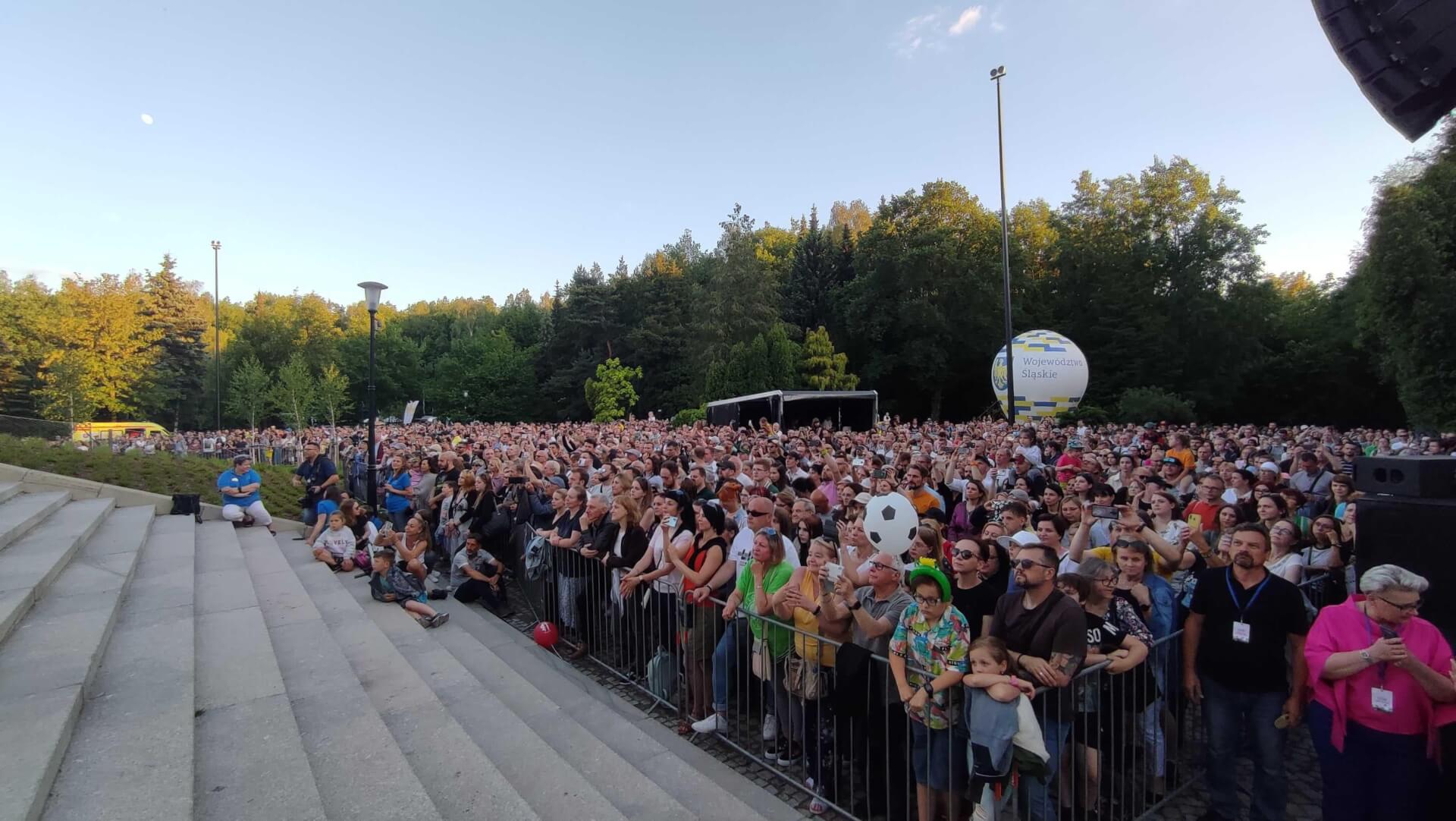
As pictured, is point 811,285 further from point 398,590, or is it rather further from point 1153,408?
point 398,590

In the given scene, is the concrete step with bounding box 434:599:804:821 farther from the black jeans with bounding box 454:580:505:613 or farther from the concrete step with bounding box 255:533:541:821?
the black jeans with bounding box 454:580:505:613

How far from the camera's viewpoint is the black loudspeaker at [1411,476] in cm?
290

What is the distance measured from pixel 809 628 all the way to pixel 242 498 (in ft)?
30.7

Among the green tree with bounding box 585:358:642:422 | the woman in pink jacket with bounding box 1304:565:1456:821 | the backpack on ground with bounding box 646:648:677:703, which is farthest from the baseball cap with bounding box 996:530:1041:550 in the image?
the green tree with bounding box 585:358:642:422

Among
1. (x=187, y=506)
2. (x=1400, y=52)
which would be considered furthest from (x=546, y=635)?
(x=1400, y=52)

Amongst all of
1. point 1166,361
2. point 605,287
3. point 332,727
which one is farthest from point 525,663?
point 605,287

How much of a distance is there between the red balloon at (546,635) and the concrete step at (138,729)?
9.09ft

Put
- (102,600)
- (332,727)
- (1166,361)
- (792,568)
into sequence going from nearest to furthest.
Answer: (332,727)
(792,568)
(102,600)
(1166,361)

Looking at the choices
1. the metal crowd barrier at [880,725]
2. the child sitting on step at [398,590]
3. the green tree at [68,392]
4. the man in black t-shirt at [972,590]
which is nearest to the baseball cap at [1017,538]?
the man in black t-shirt at [972,590]

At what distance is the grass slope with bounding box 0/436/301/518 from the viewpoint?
34.9 feet

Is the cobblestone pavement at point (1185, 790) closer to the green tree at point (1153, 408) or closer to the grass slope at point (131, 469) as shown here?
the grass slope at point (131, 469)

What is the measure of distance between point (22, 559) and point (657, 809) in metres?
5.97

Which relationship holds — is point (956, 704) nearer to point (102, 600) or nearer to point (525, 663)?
point (525, 663)

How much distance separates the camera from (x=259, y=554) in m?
8.17
